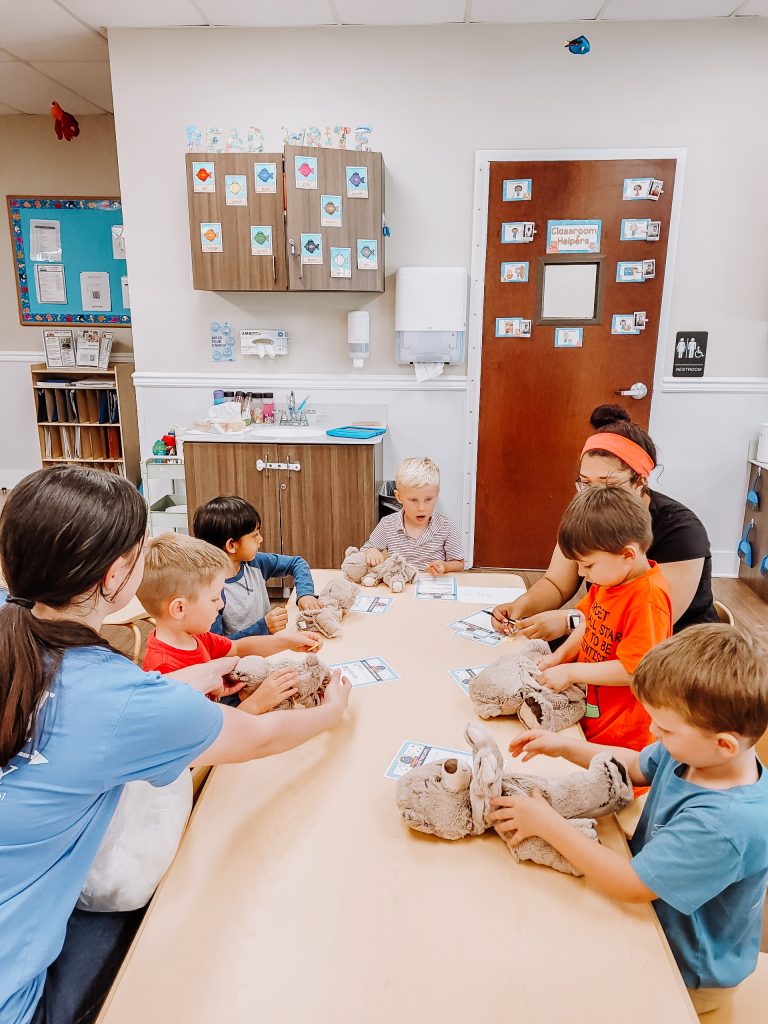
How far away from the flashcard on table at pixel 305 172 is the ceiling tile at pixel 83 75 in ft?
5.13

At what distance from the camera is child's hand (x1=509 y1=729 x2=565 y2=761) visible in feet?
3.86

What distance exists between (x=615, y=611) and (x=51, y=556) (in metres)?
1.11

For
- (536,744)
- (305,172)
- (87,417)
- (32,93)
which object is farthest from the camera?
(87,417)

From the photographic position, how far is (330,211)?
355 centimetres

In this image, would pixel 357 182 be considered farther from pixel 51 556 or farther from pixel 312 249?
pixel 51 556

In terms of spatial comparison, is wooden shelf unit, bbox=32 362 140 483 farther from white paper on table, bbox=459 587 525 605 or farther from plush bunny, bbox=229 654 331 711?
plush bunny, bbox=229 654 331 711

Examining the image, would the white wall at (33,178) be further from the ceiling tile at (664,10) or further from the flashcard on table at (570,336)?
the ceiling tile at (664,10)

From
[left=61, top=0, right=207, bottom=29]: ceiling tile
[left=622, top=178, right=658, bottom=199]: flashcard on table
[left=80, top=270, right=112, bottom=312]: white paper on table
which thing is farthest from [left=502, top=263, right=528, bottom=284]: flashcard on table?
[left=80, top=270, right=112, bottom=312]: white paper on table

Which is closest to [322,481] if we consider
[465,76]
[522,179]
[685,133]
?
[522,179]

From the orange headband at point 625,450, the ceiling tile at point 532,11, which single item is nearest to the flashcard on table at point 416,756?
the orange headband at point 625,450

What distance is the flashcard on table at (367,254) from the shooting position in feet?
11.9

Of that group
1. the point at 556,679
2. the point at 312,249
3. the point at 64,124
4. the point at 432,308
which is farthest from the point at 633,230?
the point at 64,124

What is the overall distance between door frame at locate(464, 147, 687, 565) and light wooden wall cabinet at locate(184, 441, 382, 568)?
2.23 feet

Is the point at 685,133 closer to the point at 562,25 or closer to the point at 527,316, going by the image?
the point at 562,25
